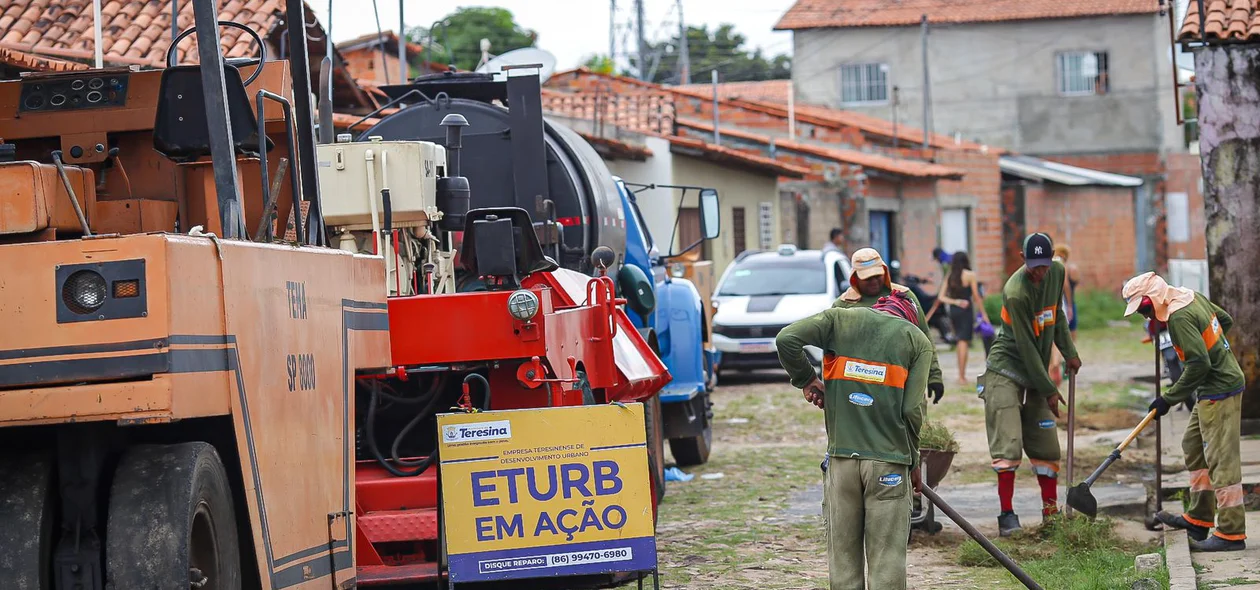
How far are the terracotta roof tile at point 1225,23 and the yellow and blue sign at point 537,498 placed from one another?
26.1ft

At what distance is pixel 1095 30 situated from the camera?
47562 millimetres

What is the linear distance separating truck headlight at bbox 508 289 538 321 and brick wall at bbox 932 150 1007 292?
31815mm

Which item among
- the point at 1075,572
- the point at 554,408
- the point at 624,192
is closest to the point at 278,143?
the point at 554,408

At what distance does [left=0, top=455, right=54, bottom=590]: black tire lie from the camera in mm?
4457

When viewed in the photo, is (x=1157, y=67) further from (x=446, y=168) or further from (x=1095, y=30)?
(x=446, y=168)

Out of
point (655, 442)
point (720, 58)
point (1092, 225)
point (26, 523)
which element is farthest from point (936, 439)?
point (720, 58)

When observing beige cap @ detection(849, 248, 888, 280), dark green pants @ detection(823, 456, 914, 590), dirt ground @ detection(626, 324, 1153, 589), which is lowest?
dirt ground @ detection(626, 324, 1153, 589)

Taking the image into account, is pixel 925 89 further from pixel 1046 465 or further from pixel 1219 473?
pixel 1219 473

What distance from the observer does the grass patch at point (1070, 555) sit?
26.7ft

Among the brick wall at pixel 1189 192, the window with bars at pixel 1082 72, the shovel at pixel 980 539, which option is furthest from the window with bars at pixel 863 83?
the shovel at pixel 980 539

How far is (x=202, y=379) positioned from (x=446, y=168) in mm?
4561

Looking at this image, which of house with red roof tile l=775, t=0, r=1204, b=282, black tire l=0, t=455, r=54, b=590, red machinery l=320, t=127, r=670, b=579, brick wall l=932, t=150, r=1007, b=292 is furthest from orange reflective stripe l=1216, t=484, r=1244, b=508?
house with red roof tile l=775, t=0, r=1204, b=282

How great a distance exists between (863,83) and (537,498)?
43.1m

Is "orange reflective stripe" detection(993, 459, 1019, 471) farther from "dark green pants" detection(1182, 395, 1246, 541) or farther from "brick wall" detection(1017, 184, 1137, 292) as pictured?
"brick wall" detection(1017, 184, 1137, 292)
